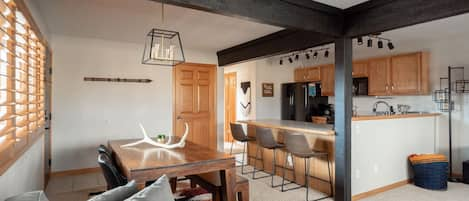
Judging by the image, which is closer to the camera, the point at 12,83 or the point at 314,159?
the point at 12,83

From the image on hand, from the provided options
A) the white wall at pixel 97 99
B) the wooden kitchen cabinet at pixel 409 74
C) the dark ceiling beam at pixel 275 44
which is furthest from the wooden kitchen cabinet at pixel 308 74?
the white wall at pixel 97 99

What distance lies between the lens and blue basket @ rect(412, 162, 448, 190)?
385 cm

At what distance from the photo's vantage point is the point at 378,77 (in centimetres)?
530

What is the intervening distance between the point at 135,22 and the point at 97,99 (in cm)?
177

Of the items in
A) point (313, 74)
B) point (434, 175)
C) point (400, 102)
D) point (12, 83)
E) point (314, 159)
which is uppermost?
point (313, 74)

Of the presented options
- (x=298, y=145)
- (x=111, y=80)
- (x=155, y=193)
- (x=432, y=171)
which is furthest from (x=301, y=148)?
(x=111, y=80)

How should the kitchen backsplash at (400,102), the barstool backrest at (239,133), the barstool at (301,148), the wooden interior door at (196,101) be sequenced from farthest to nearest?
1. the wooden interior door at (196,101)
2. the kitchen backsplash at (400,102)
3. the barstool backrest at (239,133)
4. the barstool at (301,148)

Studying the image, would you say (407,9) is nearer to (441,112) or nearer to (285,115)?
(441,112)

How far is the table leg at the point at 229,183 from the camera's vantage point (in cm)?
246

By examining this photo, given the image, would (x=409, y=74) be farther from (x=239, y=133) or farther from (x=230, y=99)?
(x=230, y=99)

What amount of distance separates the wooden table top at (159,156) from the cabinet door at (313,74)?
4.10 metres

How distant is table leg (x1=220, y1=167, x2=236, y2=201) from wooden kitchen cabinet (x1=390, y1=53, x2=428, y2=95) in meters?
3.90

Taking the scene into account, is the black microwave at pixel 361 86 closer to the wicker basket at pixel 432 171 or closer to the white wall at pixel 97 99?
the wicker basket at pixel 432 171

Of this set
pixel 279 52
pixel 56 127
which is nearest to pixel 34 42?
pixel 56 127
